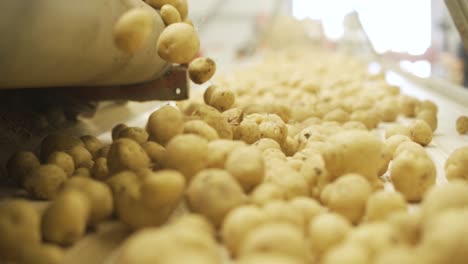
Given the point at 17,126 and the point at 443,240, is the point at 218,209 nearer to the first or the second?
the point at 443,240

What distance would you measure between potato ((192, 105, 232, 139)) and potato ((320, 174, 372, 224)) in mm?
339

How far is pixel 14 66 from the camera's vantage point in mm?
843

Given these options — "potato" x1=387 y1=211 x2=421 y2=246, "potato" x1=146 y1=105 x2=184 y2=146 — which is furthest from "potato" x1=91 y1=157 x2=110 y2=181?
"potato" x1=387 y1=211 x2=421 y2=246

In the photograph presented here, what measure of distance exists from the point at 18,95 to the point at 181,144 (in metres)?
0.66

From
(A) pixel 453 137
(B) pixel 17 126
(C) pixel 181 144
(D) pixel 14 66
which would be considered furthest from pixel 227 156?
(A) pixel 453 137

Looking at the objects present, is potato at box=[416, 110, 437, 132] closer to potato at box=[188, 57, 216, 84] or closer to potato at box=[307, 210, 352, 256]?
potato at box=[188, 57, 216, 84]

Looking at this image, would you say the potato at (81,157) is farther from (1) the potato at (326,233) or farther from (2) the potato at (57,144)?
(1) the potato at (326,233)

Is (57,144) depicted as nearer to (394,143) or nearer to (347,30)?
(394,143)

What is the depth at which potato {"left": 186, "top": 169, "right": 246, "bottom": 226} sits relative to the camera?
75cm

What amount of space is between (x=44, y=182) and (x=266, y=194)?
0.42 m

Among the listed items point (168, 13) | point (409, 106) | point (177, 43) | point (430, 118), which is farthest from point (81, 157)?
point (409, 106)

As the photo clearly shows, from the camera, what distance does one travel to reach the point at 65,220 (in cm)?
72

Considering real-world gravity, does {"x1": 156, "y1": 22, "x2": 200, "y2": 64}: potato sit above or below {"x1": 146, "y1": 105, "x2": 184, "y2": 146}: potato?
above

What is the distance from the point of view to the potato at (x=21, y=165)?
3.41 ft
